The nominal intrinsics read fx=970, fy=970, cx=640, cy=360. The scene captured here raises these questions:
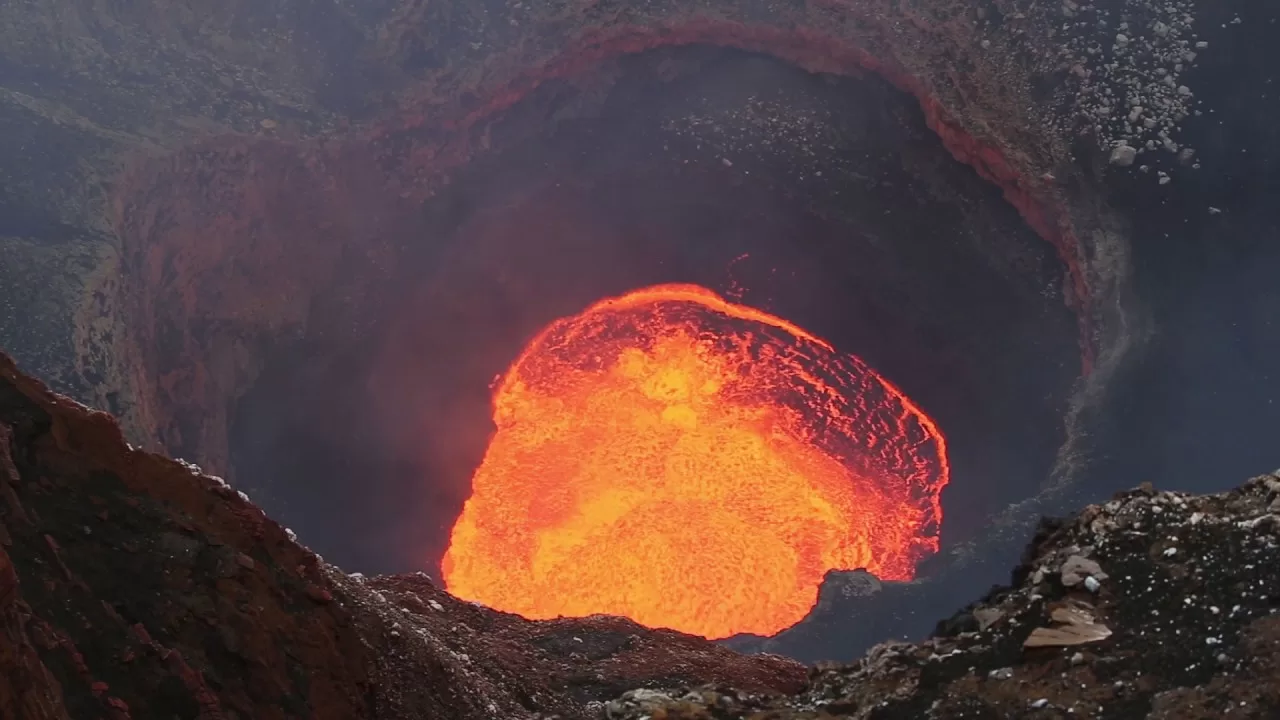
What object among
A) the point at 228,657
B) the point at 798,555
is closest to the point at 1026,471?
the point at 798,555

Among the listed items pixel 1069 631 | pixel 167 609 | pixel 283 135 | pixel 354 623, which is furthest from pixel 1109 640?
pixel 283 135

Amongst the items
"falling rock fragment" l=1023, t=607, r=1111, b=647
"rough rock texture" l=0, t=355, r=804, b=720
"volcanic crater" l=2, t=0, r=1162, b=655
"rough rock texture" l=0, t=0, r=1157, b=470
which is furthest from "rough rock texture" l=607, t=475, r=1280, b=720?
"rough rock texture" l=0, t=0, r=1157, b=470

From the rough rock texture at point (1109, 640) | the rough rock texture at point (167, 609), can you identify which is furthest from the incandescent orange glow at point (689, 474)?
the rough rock texture at point (1109, 640)

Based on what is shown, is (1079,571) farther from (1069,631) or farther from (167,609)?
(167,609)

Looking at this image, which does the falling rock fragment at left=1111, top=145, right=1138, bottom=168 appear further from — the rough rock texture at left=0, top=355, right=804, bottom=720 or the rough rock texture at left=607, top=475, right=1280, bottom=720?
the rough rock texture at left=0, top=355, right=804, bottom=720

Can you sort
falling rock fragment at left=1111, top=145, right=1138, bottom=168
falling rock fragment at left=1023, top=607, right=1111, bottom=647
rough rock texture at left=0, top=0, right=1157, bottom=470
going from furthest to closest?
falling rock fragment at left=1111, top=145, right=1138, bottom=168 → rough rock texture at left=0, top=0, right=1157, bottom=470 → falling rock fragment at left=1023, top=607, right=1111, bottom=647

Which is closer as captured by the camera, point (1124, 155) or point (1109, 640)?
point (1109, 640)
